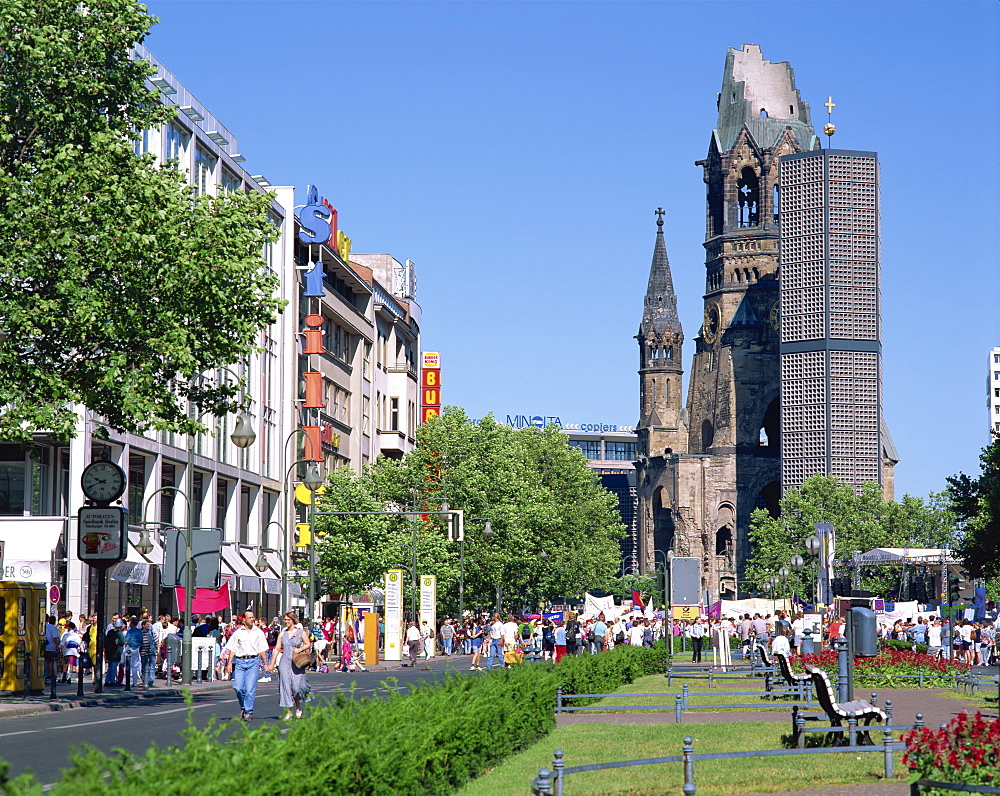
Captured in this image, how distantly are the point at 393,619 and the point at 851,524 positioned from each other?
222 feet

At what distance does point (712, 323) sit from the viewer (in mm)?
148750

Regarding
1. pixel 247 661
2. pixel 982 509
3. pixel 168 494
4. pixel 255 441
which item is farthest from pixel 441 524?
pixel 247 661

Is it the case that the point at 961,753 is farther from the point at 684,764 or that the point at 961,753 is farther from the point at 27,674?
the point at 27,674

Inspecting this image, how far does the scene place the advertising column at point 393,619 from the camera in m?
56.7

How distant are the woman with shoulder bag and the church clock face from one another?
127 meters

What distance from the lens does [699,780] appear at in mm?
15289

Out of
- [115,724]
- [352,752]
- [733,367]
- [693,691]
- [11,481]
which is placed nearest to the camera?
[352,752]

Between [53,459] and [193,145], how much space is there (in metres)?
15.8

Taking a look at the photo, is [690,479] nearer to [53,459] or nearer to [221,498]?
[221,498]

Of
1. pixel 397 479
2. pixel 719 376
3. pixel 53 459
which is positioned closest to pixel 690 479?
pixel 719 376

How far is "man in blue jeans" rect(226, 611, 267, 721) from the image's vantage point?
23047 mm

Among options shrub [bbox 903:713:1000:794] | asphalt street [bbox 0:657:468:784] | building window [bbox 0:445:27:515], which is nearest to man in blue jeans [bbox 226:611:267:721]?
asphalt street [bbox 0:657:468:784]

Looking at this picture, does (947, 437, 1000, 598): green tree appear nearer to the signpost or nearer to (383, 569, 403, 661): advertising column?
(383, 569, 403, 661): advertising column

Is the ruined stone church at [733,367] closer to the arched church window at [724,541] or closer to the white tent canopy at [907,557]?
the arched church window at [724,541]
